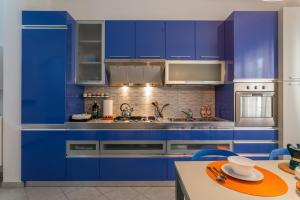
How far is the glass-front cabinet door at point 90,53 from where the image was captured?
2984 millimetres

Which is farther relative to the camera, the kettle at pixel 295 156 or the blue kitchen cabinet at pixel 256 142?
the blue kitchen cabinet at pixel 256 142

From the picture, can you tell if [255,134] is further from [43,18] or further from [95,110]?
[43,18]

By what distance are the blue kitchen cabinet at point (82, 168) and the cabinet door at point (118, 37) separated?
1.51m

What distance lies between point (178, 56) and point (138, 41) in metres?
0.64

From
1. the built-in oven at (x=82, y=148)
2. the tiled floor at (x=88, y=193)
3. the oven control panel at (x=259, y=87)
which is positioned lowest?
the tiled floor at (x=88, y=193)

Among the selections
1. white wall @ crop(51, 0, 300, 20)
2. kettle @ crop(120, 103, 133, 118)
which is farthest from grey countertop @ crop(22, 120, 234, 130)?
white wall @ crop(51, 0, 300, 20)

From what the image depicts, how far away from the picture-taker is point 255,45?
2662mm

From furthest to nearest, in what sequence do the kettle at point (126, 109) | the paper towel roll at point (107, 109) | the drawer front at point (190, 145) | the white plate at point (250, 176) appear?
the kettle at point (126, 109) < the paper towel roll at point (107, 109) < the drawer front at point (190, 145) < the white plate at point (250, 176)

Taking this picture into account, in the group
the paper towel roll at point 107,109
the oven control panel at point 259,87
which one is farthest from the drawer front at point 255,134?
the paper towel roll at point 107,109

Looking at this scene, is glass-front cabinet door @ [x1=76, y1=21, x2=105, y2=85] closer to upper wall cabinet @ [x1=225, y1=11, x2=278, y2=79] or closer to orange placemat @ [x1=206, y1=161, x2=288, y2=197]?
upper wall cabinet @ [x1=225, y1=11, x2=278, y2=79]

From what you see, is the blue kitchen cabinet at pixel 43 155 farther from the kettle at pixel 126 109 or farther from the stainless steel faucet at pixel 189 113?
the stainless steel faucet at pixel 189 113

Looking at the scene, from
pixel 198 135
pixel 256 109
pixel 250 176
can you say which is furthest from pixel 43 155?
pixel 256 109

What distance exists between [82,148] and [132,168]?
2.36 feet

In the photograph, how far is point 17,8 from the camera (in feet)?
9.09
